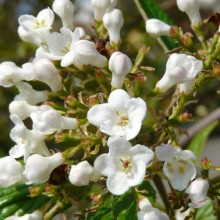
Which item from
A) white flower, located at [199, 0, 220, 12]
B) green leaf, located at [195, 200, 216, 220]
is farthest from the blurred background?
green leaf, located at [195, 200, 216, 220]

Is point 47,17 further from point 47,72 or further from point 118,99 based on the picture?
point 118,99

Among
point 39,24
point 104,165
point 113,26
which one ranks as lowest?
point 104,165

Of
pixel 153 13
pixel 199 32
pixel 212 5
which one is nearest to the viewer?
pixel 199 32

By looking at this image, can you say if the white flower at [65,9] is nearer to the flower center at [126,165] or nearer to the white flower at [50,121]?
the white flower at [50,121]

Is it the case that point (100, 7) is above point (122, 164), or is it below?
above

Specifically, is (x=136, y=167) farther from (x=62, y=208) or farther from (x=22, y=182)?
(x=22, y=182)

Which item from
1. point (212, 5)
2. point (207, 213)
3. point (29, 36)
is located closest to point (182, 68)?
point (29, 36)

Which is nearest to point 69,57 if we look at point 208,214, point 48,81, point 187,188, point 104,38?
point 48,81
